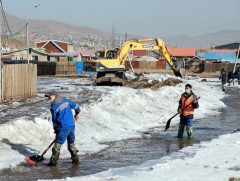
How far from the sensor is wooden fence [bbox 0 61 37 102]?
73.5 ft

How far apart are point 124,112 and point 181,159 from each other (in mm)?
9183

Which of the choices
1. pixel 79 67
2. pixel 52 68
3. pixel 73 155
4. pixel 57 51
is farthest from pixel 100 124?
pixel 57 51

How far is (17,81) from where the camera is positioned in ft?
77.7

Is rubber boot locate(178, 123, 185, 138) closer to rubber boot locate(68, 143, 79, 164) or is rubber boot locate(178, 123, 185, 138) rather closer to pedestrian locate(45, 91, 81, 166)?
rubber boot locate(68, 143, 79, 164)

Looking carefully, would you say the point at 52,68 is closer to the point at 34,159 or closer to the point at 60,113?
the point at 34,159

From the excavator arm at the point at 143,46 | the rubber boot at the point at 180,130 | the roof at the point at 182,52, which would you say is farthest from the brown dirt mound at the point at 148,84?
the roof at the point at 182,52

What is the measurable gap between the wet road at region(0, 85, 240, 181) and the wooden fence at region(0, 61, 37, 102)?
8009 mm

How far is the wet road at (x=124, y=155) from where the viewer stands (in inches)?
412

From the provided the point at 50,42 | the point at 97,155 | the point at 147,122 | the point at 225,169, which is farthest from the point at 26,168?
the point at 50,42

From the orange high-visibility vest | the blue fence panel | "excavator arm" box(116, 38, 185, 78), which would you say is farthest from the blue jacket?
the blue fence panel

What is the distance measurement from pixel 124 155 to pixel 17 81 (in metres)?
12.0

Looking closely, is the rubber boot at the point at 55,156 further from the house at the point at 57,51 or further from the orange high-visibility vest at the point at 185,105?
the house at the point at 57,51

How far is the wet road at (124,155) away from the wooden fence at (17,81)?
8009 mm

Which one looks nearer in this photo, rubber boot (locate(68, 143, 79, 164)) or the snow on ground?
rubber boot (locate(68, 143, 79, 164))
